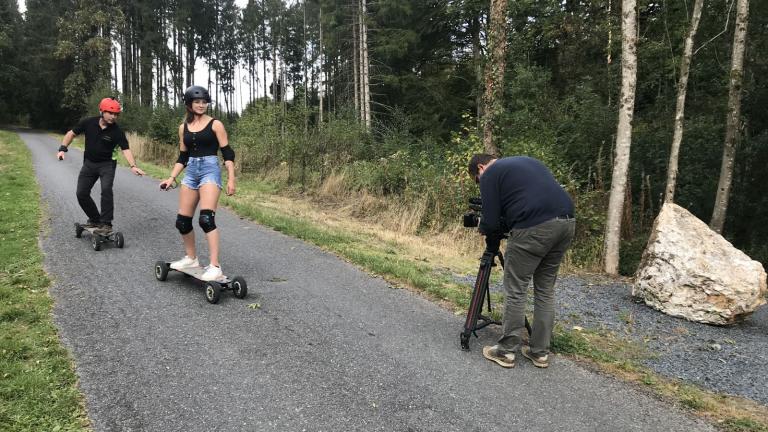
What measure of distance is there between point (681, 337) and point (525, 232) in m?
2.57

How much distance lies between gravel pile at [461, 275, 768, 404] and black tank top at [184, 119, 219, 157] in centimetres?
369

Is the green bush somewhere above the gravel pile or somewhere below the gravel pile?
above

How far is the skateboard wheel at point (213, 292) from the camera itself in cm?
486

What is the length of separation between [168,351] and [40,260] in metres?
3.44

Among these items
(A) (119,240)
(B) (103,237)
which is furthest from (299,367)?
(B) (103,237)

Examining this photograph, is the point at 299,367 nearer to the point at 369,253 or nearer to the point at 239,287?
the point at 239,287

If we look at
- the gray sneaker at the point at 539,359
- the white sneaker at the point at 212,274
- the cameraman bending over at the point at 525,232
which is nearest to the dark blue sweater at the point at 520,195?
A: the cameraman bending over at the point at 525,232

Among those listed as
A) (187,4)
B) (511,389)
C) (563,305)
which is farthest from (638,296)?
(187,4)

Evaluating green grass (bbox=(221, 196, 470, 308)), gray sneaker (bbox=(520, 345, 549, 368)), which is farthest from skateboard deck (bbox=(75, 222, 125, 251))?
gray sneaker (bbox=(520, 345, 549, 368))

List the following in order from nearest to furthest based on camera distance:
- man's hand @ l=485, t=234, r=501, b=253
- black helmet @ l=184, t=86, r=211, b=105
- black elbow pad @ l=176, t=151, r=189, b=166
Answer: man's hand @ l=485, t=234, r=501, b=253 → black helmet @ l=184, t=86, r=211, b=105 → black elbow pad @ l=176, t=151, r=189, b=166

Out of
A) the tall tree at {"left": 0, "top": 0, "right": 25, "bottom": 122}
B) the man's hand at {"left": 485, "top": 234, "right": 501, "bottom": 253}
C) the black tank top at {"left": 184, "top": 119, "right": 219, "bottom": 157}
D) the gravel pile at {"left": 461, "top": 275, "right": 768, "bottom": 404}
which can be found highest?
the tall tree at {"left": 0, "top": 0, "right": 25, "bottom": 122}

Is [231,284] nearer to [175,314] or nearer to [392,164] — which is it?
[175,314]

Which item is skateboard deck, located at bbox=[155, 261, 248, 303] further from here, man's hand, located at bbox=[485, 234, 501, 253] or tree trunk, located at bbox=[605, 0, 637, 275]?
tree trunk, located at bbox=[605, 0, 637, 275]

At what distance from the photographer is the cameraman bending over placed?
3768mm
